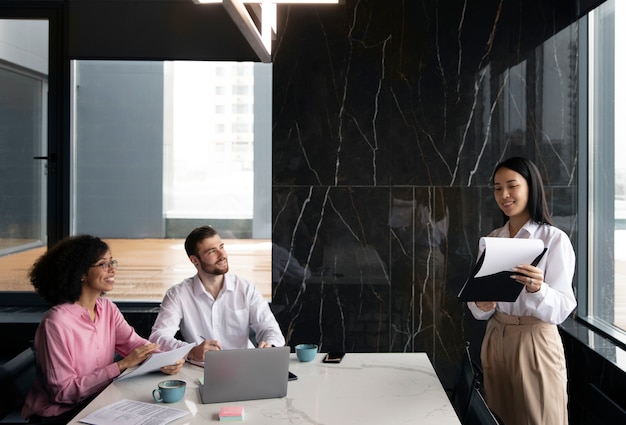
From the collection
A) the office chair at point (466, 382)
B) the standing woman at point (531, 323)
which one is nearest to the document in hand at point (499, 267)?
the standing woman at point (531, 323)

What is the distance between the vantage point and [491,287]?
2848mm

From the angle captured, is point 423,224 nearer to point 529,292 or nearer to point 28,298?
point 529,292

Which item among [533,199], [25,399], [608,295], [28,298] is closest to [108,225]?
[28,298]

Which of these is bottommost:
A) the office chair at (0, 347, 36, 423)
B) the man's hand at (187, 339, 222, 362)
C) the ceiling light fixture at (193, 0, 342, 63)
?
the office chair at (0, 347, 36, 423)

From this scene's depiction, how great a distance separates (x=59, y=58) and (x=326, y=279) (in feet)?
Result: 8.07

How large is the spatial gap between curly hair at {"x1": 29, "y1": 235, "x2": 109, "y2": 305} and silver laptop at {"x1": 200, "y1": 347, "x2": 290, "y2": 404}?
0.92 m

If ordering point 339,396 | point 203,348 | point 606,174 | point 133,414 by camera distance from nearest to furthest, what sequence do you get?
point 133,414 → point 339,396 → point 203,348 → point 606,174

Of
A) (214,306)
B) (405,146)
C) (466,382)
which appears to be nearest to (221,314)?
(214,306)

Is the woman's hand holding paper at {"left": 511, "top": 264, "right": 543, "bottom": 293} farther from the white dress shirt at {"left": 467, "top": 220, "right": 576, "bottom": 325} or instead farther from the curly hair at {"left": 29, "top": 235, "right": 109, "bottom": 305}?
the curly hair at {"left": 29, "top": 235, "right": 109, "bottom": 305}

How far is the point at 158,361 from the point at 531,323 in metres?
1.64

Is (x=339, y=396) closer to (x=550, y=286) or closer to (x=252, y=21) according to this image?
(x=550, y=286)

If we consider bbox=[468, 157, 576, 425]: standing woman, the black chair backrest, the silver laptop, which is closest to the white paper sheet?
bbox=[468, 157, 576, 425]: standing woman

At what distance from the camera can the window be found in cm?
395

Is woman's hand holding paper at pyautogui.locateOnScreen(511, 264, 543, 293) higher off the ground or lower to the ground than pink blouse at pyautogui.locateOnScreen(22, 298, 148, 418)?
higher
